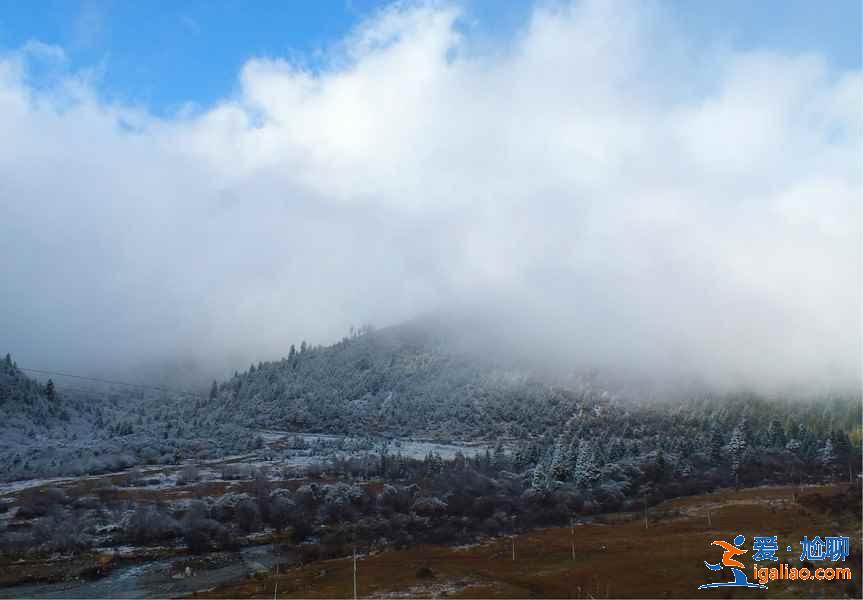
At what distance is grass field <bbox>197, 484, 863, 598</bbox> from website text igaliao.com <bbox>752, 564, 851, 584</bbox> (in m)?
0.44

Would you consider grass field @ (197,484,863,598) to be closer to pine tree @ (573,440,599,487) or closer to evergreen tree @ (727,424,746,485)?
pine tree @ (573,440,599,487)

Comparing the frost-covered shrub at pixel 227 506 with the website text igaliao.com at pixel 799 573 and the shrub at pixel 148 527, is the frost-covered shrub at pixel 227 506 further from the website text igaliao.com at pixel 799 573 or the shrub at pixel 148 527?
the website text igaliao.com at pixel 799 573

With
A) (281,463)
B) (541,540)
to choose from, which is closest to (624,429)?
(281,463)

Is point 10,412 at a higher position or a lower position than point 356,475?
higher

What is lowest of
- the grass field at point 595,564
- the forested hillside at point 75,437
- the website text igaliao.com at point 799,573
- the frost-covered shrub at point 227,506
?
the grass field at point 595,564

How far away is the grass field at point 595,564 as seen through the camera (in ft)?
153

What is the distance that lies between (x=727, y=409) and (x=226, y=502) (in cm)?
16321

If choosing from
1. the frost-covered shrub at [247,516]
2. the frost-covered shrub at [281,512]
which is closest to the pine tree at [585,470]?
the frost-covered shrub at [281,512]

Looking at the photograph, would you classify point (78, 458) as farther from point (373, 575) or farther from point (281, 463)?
point (373, 575)

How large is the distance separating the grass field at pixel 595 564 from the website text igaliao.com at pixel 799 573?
17.4 inches

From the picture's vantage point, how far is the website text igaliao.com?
125ft

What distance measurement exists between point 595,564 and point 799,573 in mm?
19253

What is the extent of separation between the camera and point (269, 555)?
71.0m

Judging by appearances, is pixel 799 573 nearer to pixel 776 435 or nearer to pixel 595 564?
pixel 595 564
